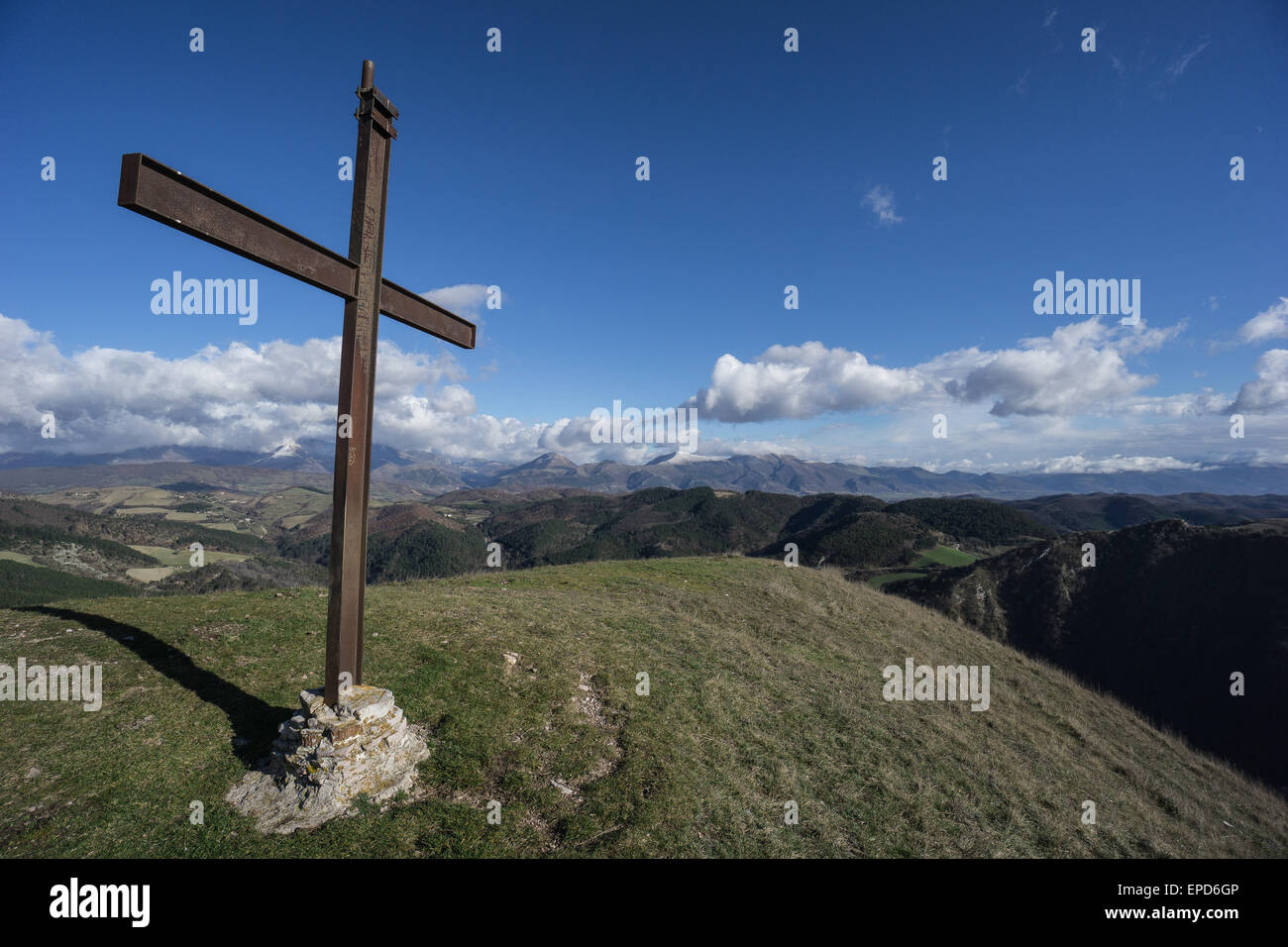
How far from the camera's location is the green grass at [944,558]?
240 feet

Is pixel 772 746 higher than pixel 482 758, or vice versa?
pixel 482 758

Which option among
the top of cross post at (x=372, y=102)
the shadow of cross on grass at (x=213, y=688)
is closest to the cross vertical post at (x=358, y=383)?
the top of cross post at (x=372, y=102)

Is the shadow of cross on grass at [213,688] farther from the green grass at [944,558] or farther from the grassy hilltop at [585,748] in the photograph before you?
the green grass at [944,558]

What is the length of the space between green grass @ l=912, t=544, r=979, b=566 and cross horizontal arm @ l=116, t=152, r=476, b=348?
82.4 metres

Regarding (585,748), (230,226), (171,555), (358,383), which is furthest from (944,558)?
(171,555)

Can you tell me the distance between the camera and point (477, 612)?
428 inches

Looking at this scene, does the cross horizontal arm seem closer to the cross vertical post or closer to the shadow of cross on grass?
the cross vertical post

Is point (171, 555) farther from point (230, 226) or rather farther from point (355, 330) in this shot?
point (230, 226)

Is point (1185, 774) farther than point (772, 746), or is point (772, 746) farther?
point (1185, 774)

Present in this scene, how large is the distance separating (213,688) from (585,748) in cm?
501

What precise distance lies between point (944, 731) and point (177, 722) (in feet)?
39.2
